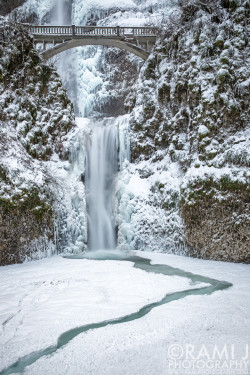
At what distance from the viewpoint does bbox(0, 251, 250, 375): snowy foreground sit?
2.31 metres

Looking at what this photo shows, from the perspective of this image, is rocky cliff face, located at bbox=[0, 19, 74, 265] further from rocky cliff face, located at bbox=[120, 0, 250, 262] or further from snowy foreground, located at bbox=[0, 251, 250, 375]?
rocky cliff face, located at bbox=[120, 0, 250, 262]

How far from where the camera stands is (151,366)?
2254mm

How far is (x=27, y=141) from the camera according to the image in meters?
8.80

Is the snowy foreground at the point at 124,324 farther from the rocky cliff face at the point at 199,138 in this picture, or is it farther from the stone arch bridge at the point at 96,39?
the stone arch bridge at the point at 96,39

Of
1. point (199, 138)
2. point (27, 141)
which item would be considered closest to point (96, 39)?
point (27, 141)

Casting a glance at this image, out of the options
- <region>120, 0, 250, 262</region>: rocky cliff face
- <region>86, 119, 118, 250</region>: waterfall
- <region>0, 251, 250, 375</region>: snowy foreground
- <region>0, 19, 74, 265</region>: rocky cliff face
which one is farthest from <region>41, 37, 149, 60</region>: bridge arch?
<region>0, 251, 250, 375</region>: snowy foreground

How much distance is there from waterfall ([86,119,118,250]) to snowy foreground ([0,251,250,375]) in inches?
140

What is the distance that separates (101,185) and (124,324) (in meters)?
6.76

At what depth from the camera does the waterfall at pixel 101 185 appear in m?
8.92

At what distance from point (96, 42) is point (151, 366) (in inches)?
513

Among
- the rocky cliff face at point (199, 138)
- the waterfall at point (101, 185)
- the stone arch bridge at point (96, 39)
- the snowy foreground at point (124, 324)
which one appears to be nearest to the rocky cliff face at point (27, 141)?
the waterfall at point (101, 185)

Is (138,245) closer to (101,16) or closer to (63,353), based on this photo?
(63,353)

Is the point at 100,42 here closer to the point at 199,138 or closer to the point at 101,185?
the point at 101,185

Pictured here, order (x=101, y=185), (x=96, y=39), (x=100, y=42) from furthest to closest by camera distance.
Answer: (x=100, y=42) → (x=96, y=39) → (x=101, y=185)
